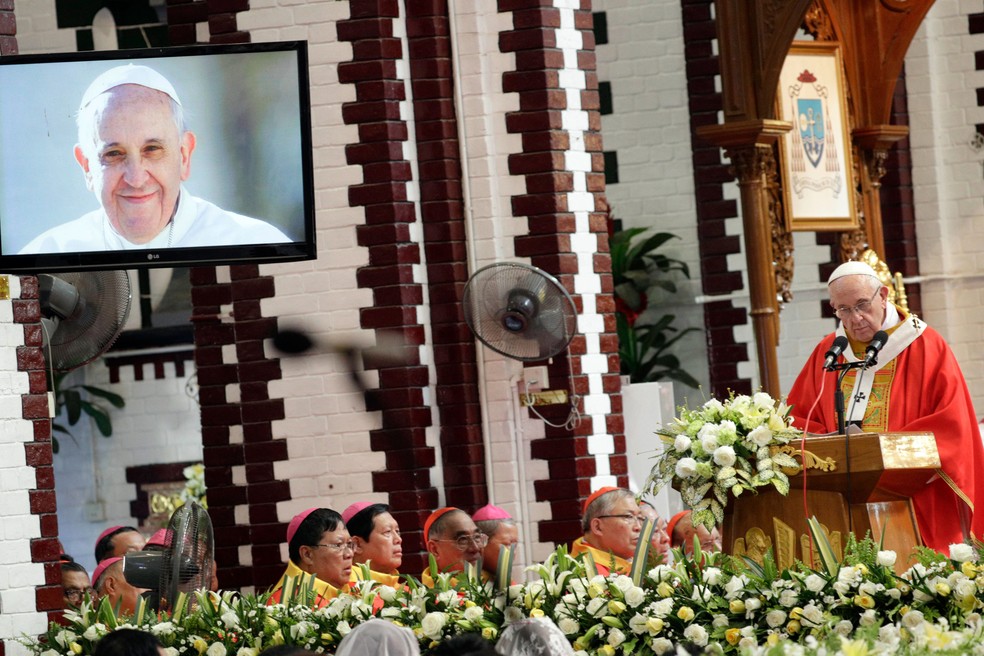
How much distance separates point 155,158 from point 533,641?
3.31 meters

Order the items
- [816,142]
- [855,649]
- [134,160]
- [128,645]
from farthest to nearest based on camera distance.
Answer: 1. [816,142]
2. [134,160]
3. [128,645]
4. [855,649]

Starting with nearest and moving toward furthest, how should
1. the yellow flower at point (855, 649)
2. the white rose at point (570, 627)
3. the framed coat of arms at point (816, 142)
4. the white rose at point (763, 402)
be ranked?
the yellow flower at point (855, 649), the white rose at point (570, 627), the white rose at point (763, 402), the framed coat of arms at point (816, 142)

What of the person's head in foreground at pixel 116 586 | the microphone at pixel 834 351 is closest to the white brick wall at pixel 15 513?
the person's head in foreground at pixel 116 586

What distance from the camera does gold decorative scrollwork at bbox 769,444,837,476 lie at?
575 cm

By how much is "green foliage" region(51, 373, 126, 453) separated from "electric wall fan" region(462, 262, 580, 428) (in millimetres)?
5579

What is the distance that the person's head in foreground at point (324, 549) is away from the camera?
7281mm

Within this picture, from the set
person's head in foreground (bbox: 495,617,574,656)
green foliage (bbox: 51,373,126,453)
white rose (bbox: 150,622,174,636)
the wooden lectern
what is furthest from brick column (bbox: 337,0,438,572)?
green foliage (bbox: 51,373,126,453)

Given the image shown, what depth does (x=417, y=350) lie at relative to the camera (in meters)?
8.34

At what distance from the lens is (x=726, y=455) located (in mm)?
5793

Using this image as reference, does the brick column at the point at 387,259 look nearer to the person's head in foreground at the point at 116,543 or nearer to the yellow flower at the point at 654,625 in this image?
the person's head in foreground at the point at 116,543

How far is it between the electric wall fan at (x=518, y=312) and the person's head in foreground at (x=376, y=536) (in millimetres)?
958

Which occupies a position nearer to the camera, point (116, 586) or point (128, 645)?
point (128, 645)

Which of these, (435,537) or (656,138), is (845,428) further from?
(656,138)

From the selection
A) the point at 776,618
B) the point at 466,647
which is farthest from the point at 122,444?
the point at 466,647
